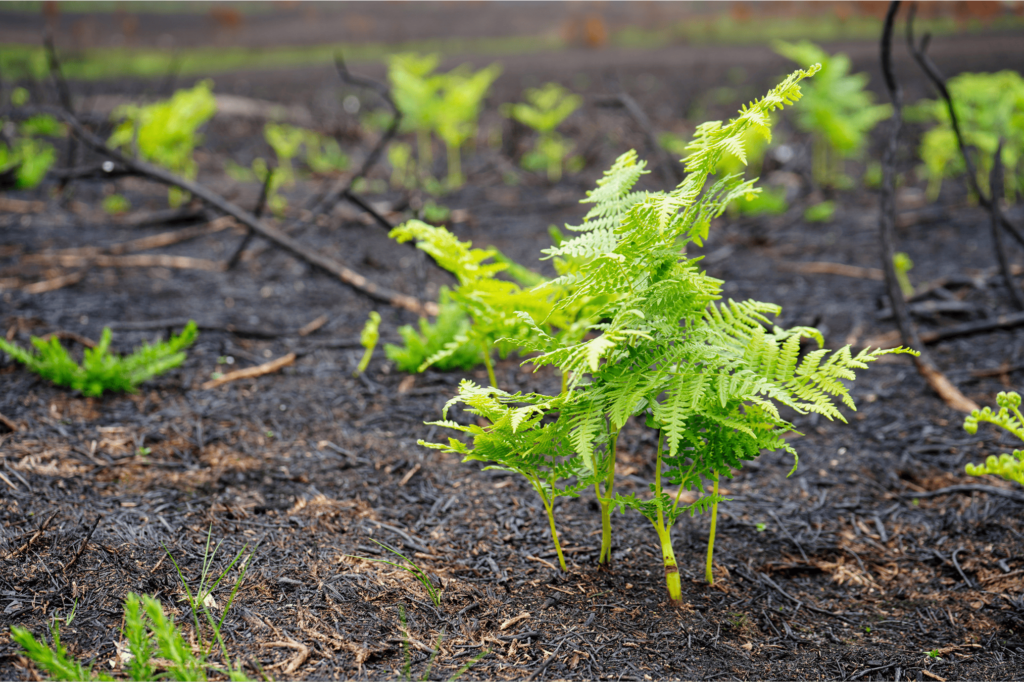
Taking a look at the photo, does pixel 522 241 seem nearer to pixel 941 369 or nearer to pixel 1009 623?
pixel 941 369

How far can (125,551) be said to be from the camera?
2.09m

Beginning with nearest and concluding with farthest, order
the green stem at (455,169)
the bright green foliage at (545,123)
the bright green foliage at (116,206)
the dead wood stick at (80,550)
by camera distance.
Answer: the dead wood stick at (80,550) → the bright green foliage at (116,206) → the bright green foliage at (545,123) → the green stem at (455,169)

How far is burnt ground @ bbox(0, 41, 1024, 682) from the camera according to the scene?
1879 mm

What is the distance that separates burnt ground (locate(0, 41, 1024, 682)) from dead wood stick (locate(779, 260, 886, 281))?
2.15 feet

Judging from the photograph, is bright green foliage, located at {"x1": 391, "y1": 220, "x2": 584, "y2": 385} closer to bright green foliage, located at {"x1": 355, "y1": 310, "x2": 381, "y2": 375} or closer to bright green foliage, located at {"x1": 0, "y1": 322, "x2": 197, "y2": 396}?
bright green foliage, located at {"x1": 355, "y1": 310, "x2": 381, "y2": 375}

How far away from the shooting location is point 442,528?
2416mm

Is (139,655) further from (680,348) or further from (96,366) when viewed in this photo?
(96,366)

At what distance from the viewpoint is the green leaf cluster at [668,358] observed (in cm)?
164

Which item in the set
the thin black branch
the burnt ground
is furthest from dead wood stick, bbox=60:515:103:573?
the thin black branch

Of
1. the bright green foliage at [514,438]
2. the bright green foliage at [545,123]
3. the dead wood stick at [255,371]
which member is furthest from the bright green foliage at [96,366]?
the bright green foliage at [545,123]

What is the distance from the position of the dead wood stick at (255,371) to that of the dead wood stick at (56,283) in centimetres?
177

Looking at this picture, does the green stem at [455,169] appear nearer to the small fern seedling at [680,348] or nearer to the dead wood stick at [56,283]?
the dead wood stick at [56,283]

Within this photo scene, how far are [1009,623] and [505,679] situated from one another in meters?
1.60

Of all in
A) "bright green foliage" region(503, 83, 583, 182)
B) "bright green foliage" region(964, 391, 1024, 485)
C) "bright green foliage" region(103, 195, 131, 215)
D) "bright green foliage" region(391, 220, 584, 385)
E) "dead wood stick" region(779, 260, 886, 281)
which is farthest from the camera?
"bright green foliage" region(503, 83, 583, 182)
